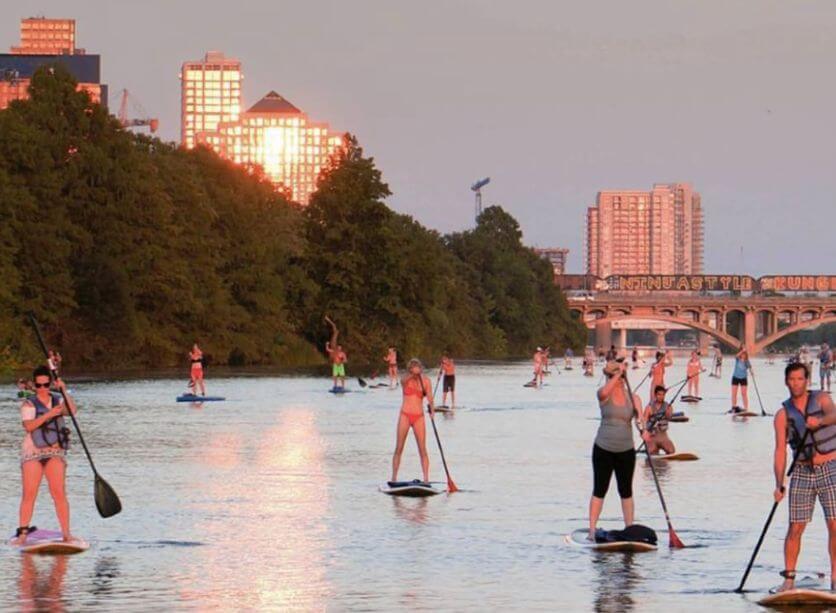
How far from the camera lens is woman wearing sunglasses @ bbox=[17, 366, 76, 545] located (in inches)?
702

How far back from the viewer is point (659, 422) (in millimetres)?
32688

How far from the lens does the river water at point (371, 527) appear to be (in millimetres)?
16062

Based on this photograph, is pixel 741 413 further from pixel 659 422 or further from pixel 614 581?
pixel 614 581

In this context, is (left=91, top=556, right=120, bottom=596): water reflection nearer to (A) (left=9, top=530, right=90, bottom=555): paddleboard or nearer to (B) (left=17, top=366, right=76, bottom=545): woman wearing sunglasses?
(A) (left=9, top=530, right=90, bottom=555): paddleboard

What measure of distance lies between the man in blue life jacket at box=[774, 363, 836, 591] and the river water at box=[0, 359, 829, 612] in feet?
3.22

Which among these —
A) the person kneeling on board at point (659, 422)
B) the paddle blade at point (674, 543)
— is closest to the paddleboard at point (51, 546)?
the paddle blade at point (674, 543)

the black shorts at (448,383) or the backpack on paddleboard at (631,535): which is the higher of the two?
the black shorts at (448,383)

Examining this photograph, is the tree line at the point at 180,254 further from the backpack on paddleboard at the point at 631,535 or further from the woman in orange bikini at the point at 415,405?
the backpack on paddleboard at the point at 631,535

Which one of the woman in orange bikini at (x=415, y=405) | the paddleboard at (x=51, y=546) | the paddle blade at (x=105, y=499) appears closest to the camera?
the paddleboard at (x=51, y=546)

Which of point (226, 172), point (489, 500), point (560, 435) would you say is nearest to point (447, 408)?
point (560, 435)

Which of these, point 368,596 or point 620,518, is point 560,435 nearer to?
point 620,518

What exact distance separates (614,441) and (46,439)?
223 inches

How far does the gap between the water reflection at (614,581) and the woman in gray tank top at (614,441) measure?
75 cm

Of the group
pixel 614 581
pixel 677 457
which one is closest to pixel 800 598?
pixel 614 581
